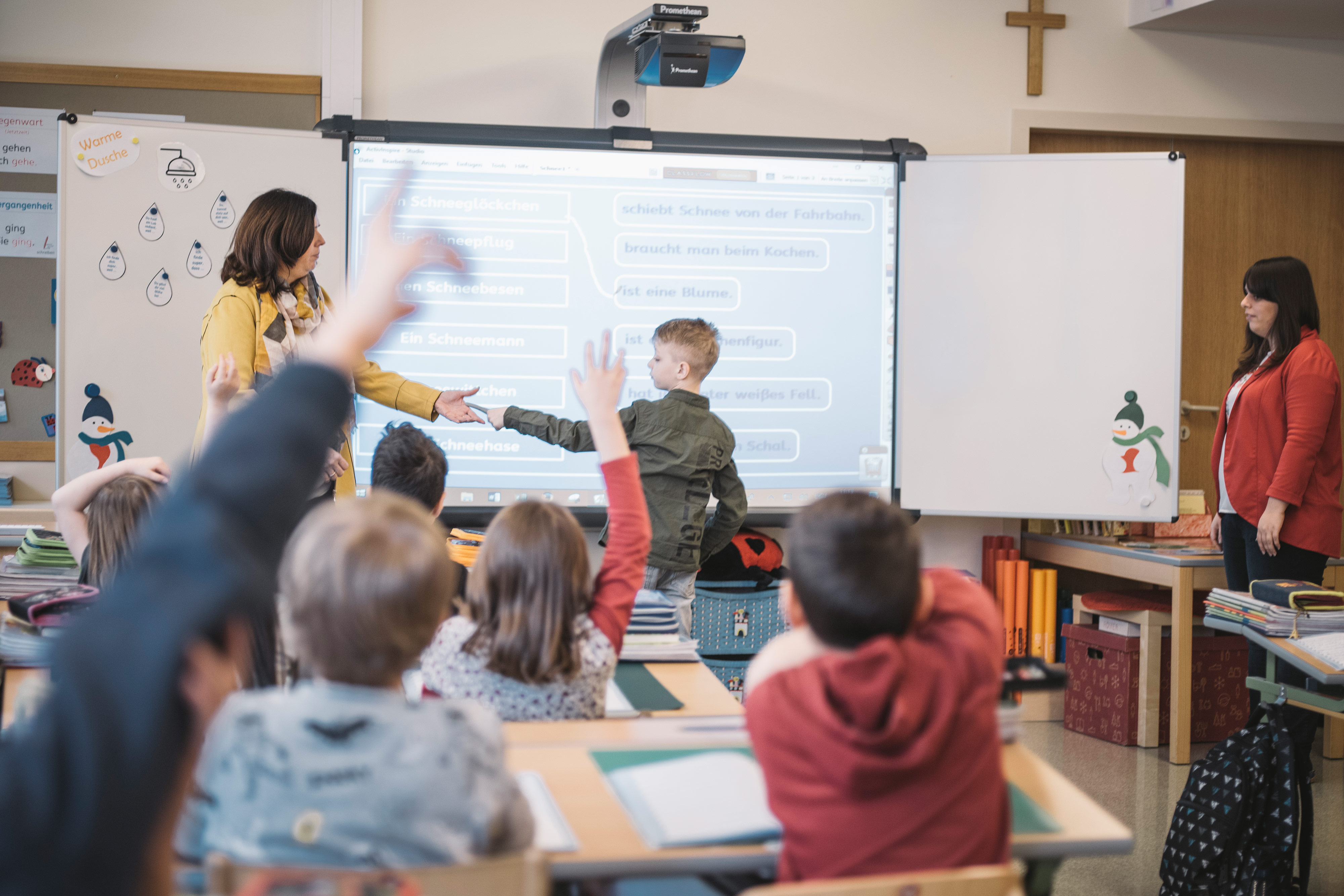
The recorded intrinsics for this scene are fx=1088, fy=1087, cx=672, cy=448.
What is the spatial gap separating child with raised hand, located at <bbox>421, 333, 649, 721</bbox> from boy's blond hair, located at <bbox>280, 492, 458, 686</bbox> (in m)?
0.55

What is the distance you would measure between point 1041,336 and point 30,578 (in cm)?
335

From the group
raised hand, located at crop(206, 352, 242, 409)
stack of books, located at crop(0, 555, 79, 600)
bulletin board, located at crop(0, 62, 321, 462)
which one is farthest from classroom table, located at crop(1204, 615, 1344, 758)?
bulletin board, located at crop(0, 62, 321, 462)

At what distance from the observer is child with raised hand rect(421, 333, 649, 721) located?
1.58 meters

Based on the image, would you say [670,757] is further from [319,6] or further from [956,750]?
[319,6]

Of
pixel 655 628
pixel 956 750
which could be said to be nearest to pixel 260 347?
pixel 655 628

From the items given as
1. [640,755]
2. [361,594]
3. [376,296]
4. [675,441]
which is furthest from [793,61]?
[376,296]

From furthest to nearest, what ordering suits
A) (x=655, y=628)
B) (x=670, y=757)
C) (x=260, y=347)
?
(x=260, y=347) < (x=655, y=628) < (x=670, y=757)

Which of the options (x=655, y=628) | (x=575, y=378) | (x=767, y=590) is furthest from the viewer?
(x=767, y=590)

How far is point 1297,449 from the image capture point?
10.8 feet

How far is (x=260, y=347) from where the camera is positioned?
262cm

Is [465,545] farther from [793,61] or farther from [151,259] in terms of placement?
[793,61]

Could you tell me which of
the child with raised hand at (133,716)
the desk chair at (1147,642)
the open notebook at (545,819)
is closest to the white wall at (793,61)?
the desk chair at (1147,642)

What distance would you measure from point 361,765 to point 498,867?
6.2 inches

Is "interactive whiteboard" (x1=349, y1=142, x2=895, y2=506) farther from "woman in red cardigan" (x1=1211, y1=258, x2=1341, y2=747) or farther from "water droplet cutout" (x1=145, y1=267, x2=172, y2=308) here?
"woman in red cardigan" (x1=1211, y1=258, x2=1341, y2=747)
